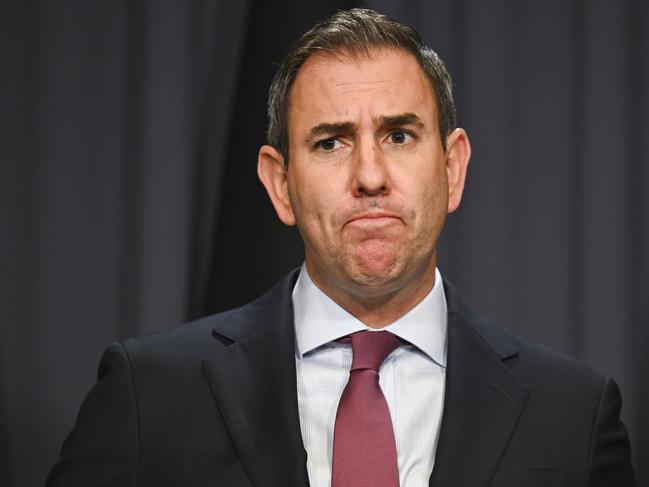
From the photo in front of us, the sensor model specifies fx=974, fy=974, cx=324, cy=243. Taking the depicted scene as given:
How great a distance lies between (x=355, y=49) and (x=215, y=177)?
675mm

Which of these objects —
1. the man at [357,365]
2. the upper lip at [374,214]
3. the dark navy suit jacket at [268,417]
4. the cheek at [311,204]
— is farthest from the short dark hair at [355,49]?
the dark navy suit jacket at [268,417]

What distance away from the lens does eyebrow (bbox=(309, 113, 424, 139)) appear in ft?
5.13

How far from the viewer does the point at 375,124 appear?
61.6 inches

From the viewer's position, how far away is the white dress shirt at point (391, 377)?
1512 millimetres

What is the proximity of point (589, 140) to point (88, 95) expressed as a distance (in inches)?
45.2

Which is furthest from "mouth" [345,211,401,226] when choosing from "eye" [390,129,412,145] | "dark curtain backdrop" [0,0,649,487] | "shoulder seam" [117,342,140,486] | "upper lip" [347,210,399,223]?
"dark curtain backdrop" [0,0,649,487]

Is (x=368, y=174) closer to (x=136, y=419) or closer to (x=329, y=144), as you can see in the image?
(x=329, y=144)

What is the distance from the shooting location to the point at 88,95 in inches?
86.4

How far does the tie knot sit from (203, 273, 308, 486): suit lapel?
0.34 feet

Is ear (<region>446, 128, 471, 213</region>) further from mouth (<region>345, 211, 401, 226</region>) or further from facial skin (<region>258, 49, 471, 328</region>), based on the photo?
mouth (<region>345, 211, 401, 226</region>)

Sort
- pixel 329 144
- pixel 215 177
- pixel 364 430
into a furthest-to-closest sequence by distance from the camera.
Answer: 1. pixel 215 177
2. pixel 329 144
3. pixel 364 430

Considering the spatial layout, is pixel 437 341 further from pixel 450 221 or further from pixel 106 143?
pixel 106 143

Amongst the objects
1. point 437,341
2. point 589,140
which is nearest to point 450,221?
point 589,140

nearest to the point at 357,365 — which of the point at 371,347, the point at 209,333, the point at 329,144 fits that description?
the point at 371,347
